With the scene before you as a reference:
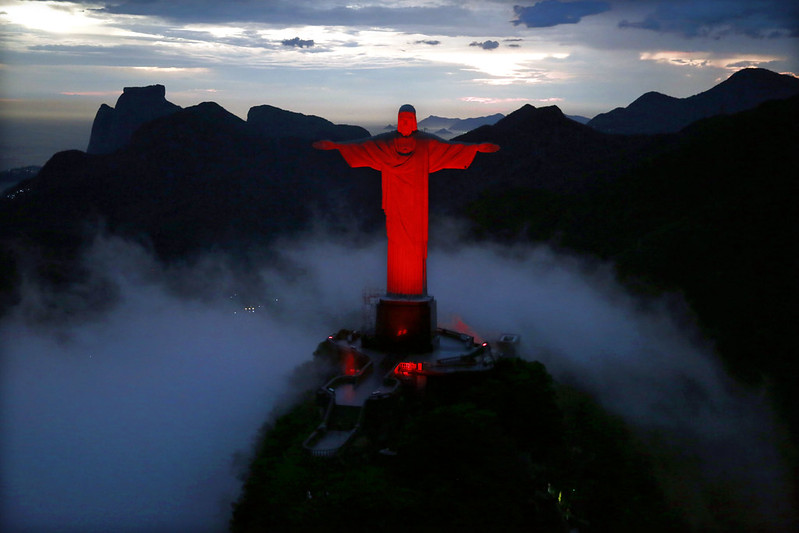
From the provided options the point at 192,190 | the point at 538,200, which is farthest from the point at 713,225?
the point at 192,190

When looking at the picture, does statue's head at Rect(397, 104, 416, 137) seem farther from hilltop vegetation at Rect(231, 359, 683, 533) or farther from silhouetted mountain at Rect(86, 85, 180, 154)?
silhouetted mountain at Rect(86, 85, 180, 154)

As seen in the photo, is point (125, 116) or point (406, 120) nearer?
point (406, 120)

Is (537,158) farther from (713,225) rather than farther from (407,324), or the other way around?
(407,324)

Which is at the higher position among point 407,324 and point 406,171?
point 406,171

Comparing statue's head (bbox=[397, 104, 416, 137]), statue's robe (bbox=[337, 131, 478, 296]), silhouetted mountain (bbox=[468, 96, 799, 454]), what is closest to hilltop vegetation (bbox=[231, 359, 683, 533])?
statue's robe (bbox=[337, 131, 478, 296])

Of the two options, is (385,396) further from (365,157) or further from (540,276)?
(540,276)

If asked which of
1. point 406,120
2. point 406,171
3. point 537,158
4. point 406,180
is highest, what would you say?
point 406,120

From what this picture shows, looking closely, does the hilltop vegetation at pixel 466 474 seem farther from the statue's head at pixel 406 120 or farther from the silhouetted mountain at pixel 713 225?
the silhouetted mountain at pixel 713 225
